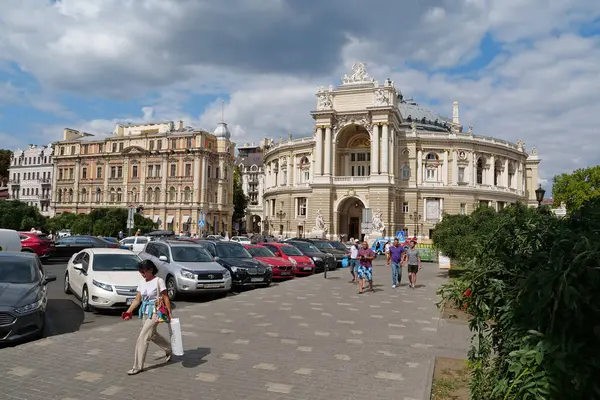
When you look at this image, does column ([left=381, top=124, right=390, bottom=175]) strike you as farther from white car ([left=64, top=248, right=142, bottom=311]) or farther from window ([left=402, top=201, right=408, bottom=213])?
white car ([left=64, top=248, right=142, bottom=311])

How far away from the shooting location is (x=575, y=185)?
2505 inches

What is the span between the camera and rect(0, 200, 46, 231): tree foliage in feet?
154

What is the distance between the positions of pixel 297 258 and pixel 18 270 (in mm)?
15357

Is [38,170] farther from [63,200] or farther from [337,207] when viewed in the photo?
[337,207]

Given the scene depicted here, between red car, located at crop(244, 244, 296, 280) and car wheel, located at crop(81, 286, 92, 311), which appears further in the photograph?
red car, located at crop(244, 244, 296, 280)

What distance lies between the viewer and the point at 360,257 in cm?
1789

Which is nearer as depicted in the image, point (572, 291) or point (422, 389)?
point (572, 291)

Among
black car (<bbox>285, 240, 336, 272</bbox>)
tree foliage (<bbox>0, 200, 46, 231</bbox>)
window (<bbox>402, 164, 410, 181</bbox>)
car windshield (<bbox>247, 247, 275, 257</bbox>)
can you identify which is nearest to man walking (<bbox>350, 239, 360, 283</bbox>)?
car windshield (<bbox>247, 247, 275, 257</bbox>)

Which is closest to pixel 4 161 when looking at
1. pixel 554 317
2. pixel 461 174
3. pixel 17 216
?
pixel 17 216

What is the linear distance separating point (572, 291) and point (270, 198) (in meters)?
74.7

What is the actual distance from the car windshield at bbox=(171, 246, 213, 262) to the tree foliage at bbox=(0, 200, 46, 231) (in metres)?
39.2

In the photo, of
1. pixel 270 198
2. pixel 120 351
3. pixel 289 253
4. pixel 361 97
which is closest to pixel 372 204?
pixel 361 97

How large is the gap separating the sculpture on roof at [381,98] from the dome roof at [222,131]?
32.6m

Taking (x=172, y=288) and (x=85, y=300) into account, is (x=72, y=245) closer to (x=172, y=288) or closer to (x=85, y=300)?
(x=172, y=288)
